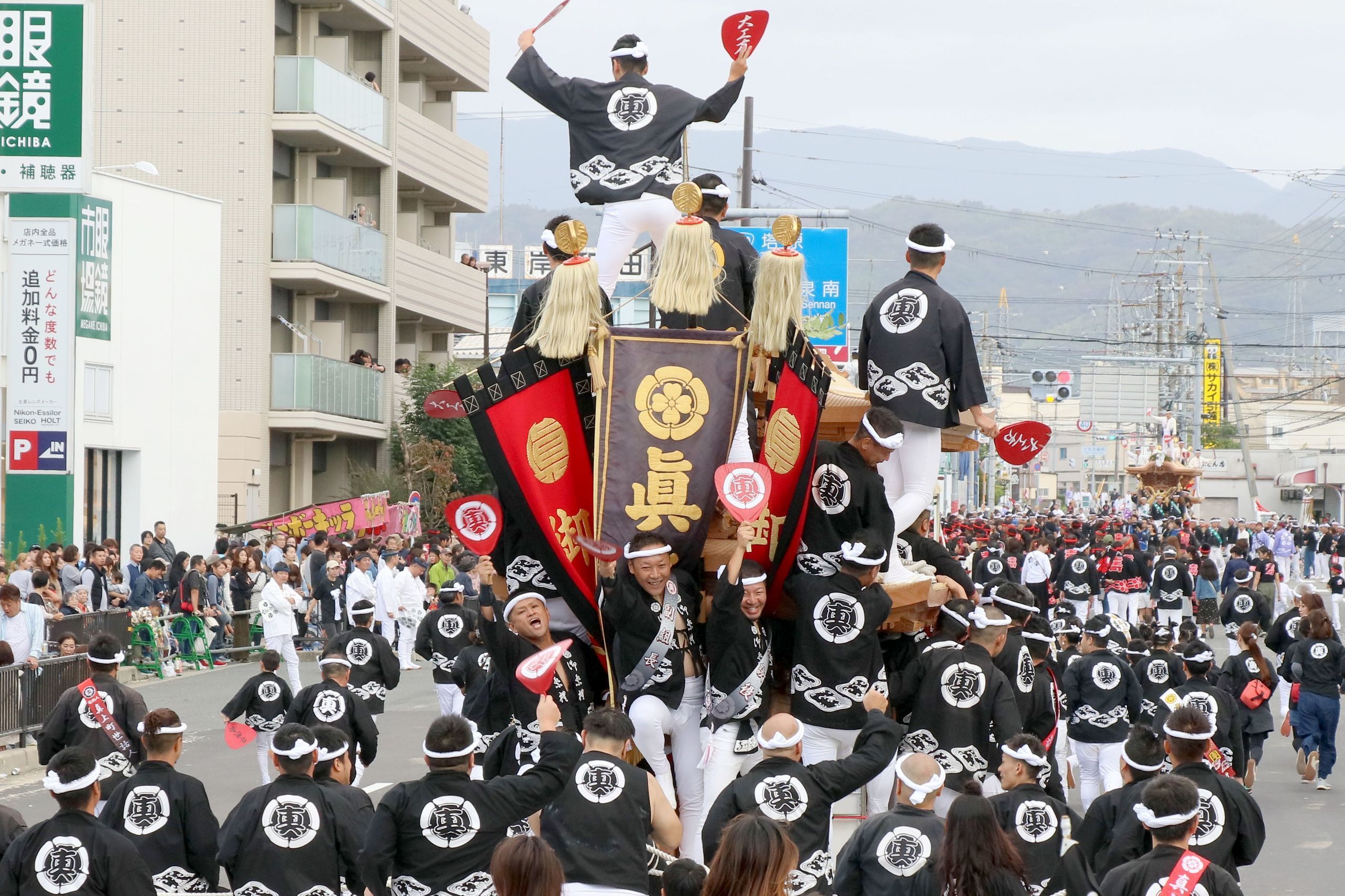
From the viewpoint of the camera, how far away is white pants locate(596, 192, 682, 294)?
9.45 metres

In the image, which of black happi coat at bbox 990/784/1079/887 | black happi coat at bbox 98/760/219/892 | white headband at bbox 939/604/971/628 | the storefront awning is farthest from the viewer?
the storefront awning

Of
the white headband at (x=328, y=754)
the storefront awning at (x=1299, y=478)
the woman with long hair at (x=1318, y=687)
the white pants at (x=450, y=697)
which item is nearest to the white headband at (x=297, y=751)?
the white headband at (x=328, y=754)

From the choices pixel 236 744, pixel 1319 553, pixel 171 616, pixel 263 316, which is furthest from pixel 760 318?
pixel 1319 553

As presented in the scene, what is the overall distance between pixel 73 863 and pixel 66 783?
324 mm

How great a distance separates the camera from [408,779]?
575 inches

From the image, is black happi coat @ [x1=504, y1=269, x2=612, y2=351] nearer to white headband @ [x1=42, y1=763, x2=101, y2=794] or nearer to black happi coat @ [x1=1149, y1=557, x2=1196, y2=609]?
white headband @ [x1=42, y1=763, x2=101, y2=794]

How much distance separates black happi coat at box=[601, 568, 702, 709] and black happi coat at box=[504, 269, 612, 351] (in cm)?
156

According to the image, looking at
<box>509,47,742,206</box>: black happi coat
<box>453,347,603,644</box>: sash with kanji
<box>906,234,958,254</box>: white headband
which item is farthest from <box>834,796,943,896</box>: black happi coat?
<box>509,47,742,206</box>: black happi coat

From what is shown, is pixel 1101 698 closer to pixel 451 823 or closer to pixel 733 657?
pixel 733 657

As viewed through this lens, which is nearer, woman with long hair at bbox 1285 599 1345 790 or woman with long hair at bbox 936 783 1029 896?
woman with long hair at bbox 936 783 1029 896

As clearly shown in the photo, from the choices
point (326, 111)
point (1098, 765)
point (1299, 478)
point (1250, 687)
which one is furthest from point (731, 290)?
point (1299, 478)

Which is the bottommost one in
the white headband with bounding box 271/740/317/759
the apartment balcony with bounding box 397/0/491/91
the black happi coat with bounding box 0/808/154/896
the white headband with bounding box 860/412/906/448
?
the black happi coat with bounding box 0/808/154/896

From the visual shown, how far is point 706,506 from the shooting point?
8.77 metres

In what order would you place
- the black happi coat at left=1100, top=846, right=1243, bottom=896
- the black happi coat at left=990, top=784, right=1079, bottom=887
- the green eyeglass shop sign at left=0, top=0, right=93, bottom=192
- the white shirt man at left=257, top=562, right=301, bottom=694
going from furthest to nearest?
the white shirt man at left=257, top=562, right=301, bottom=694 → the green eyeglass shop sign at left=0, top=0, right=93, bottom=192 → the black happi coat at left=990, top=784, right=1079, bottom=887 → the black happi coat at left=1100, top=846, right=1243, bottom=896
